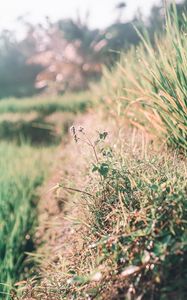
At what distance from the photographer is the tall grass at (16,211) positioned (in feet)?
7.10

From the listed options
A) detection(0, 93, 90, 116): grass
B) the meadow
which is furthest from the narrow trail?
detection(0, 93, 90, 116): grass

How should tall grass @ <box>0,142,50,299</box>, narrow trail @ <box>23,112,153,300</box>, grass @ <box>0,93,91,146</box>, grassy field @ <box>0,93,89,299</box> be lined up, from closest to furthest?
narrow trail @ <box>23,112,153,300</box> → tall grass @ <box>0,142,50,299</box> → grassy field @ <box>0,93,89,299</box> → grass @ <box>0,93,91,146</box>

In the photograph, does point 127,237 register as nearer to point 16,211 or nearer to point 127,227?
point 127,227

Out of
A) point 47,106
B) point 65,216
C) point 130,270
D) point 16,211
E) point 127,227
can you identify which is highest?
point 47,106

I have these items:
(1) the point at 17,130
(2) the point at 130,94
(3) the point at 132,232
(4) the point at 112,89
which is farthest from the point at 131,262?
(1) the point at 17,130

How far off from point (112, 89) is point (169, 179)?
2.75 metres

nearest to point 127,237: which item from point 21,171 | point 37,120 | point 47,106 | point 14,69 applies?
point 21,171

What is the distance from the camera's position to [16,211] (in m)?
2.81

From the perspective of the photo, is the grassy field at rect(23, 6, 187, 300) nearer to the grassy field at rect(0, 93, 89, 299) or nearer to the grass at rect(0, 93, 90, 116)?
the grassy field at rect(0, 93, 89, 299)

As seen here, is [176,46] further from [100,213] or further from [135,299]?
[135,299]

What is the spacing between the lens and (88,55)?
53.7 ft

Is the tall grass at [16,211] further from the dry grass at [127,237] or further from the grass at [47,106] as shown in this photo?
the grass at [47,106]

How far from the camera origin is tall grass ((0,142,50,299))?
2164 mm

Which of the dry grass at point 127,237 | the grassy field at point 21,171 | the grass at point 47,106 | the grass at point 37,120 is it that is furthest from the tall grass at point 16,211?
the grass at point 47,106
